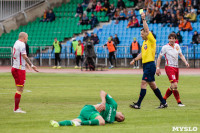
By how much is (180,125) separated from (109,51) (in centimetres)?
2711

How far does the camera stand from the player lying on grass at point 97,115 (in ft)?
30.3

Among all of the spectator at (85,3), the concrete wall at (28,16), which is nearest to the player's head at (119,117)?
the spectator at (85,3)

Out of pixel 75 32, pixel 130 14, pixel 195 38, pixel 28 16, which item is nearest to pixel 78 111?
pixel 195 38

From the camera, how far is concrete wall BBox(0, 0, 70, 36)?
149 feet

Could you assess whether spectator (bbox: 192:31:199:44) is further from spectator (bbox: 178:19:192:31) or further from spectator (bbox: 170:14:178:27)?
spectator (bbox: 170:14:178:27)

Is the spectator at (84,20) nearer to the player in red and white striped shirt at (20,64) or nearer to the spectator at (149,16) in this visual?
the spectator at (149,16)

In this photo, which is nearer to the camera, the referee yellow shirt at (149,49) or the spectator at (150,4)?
the referee yellow shirt at (149,49)

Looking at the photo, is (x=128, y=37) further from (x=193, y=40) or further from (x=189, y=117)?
(x=189, y=117)

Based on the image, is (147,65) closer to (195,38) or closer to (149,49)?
(149,49)

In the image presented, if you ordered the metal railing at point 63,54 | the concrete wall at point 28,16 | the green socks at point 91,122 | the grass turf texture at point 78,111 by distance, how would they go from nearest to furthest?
1. the grass turf texture at point 78,111
2. the green socks at point 91,122
3. the metal railing at point 63,54
4. the concrete wall at point 28,16

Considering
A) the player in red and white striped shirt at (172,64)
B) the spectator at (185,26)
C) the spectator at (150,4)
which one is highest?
the spectator at (150,4)

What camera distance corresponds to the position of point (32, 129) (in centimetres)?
902

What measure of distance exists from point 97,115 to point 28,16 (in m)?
38.0

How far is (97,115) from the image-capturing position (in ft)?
30.7
